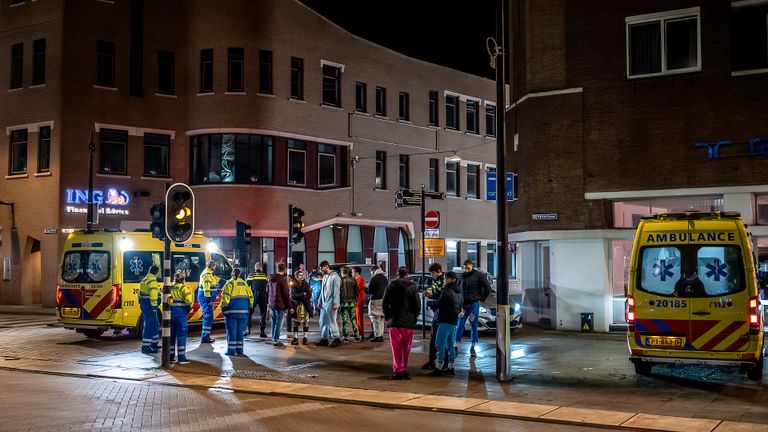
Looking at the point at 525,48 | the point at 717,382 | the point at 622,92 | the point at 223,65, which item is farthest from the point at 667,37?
the point at 223,65

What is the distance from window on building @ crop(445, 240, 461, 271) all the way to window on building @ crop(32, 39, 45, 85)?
19924 millimetres

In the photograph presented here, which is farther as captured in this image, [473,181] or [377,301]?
[473,181]

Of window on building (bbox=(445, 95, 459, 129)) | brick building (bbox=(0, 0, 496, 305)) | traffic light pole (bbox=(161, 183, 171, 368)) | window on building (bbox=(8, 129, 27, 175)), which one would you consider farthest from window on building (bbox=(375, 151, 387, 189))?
traffic light pole (bbox=(161, 183, 171, 368))

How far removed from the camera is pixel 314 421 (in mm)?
10031

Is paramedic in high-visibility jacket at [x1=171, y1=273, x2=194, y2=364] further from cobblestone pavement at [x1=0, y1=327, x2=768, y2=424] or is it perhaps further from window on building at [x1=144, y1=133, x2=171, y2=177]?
window on building at [x1=144, y1=133, x2=171, y2=177]

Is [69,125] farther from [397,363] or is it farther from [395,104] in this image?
[397,363]

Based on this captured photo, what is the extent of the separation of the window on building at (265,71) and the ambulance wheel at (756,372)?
76.9 feet

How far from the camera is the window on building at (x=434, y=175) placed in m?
39.8

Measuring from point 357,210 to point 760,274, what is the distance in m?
22.1

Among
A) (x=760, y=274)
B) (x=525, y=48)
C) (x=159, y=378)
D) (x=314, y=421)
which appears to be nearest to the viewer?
(x=314, y=421)

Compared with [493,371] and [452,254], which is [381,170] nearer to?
[452,254]

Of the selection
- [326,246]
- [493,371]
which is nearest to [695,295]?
[493,371]

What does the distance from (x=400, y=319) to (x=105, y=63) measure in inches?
928

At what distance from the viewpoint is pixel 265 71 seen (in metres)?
32.6
